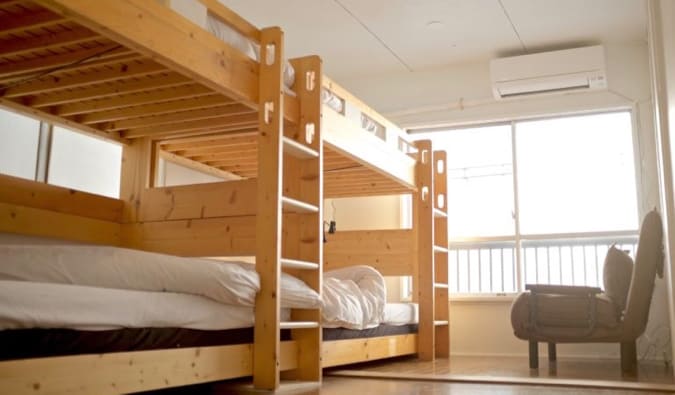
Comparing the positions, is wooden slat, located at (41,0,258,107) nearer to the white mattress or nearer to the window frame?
the white mattress

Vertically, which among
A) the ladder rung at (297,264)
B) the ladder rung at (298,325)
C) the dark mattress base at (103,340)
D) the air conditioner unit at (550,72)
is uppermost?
the air conditioner unit at (550,72)

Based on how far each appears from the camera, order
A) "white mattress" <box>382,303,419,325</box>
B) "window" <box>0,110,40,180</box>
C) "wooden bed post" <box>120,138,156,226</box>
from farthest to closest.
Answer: "white mattress" <box>382,303,419,325</box>
"wooden bed post" <box>120,138,156,226</box>
"window" <box>0,110,40,180</box>

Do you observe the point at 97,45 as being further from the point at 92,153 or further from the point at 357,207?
the point at 357,207

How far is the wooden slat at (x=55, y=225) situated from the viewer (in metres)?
3.31

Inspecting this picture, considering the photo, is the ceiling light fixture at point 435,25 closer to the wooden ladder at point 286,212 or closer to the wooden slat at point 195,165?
the wooden slat at point 195,165

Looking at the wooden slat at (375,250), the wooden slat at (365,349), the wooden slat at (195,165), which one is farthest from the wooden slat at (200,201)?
the wooden slat at (375,250)

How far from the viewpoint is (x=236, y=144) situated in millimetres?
4289

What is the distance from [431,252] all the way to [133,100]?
8.29ft

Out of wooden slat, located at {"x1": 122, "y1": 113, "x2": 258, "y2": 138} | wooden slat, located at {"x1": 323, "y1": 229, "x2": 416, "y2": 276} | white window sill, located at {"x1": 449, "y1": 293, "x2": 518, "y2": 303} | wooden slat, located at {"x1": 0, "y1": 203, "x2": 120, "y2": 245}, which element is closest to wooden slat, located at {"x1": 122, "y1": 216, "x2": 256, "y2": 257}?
wooden slat, located at {"x1": 0, "y1": 203, "x2": 120, "y2": 245}

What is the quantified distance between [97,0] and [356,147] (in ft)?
6.75

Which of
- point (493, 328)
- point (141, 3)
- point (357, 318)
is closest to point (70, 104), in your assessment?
point (141, 3)

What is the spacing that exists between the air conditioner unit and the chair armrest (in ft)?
5.95

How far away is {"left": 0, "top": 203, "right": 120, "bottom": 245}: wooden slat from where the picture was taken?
3.31 metres

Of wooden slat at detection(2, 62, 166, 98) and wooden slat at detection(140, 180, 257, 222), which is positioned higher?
wooden slat at detection(2, 62, 166, 98)
